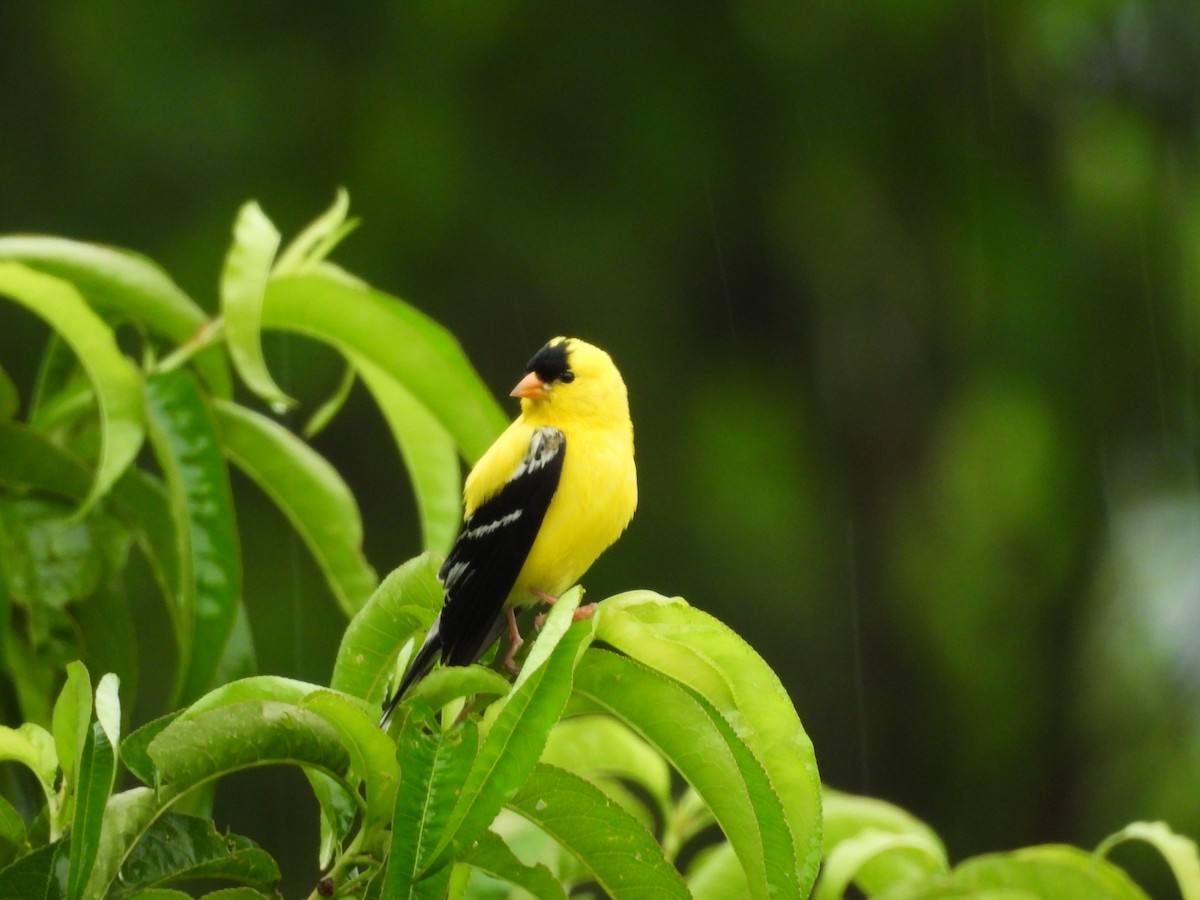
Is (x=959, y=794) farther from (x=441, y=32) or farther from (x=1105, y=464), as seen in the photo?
(x=441, y=32)

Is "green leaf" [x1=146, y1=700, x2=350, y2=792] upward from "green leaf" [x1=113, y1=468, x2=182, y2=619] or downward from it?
upward

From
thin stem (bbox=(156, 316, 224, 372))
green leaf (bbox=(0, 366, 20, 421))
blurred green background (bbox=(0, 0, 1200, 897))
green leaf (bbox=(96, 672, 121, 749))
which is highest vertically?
thin stem (bbox=(156, 316, 224, 372))

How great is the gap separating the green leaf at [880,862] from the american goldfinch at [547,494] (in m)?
0.58

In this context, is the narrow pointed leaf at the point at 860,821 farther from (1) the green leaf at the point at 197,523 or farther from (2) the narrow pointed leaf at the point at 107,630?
(2) the narrow pointed leaf at the point at 107,630

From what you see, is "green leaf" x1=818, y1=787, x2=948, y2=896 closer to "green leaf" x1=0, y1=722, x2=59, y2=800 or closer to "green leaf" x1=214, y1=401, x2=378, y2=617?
"green leaf" x1=214, y1=401, x2=378, y2=617

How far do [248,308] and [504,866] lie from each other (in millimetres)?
861

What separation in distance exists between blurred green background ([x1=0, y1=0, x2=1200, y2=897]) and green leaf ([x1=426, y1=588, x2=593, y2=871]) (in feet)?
19.3

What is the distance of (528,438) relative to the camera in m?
2.53

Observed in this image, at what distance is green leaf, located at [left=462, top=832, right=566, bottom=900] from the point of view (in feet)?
4.88

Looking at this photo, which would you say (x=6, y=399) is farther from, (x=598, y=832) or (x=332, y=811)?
(x=598, y=832)

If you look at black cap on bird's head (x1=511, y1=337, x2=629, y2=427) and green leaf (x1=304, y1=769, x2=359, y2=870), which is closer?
green leaf (x1=304, y1=769, x2=359, y2=870)

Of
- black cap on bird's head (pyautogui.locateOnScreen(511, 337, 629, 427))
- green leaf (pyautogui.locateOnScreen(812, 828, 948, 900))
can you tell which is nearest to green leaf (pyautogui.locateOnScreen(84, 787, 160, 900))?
green leaf (pyautogui.locateOnScreen(812, 828, 948, 900))

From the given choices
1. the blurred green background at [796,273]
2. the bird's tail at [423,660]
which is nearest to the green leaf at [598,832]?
the bird's tail at [423,660]

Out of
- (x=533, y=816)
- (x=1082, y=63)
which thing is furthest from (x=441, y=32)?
(x=533, y=816)
